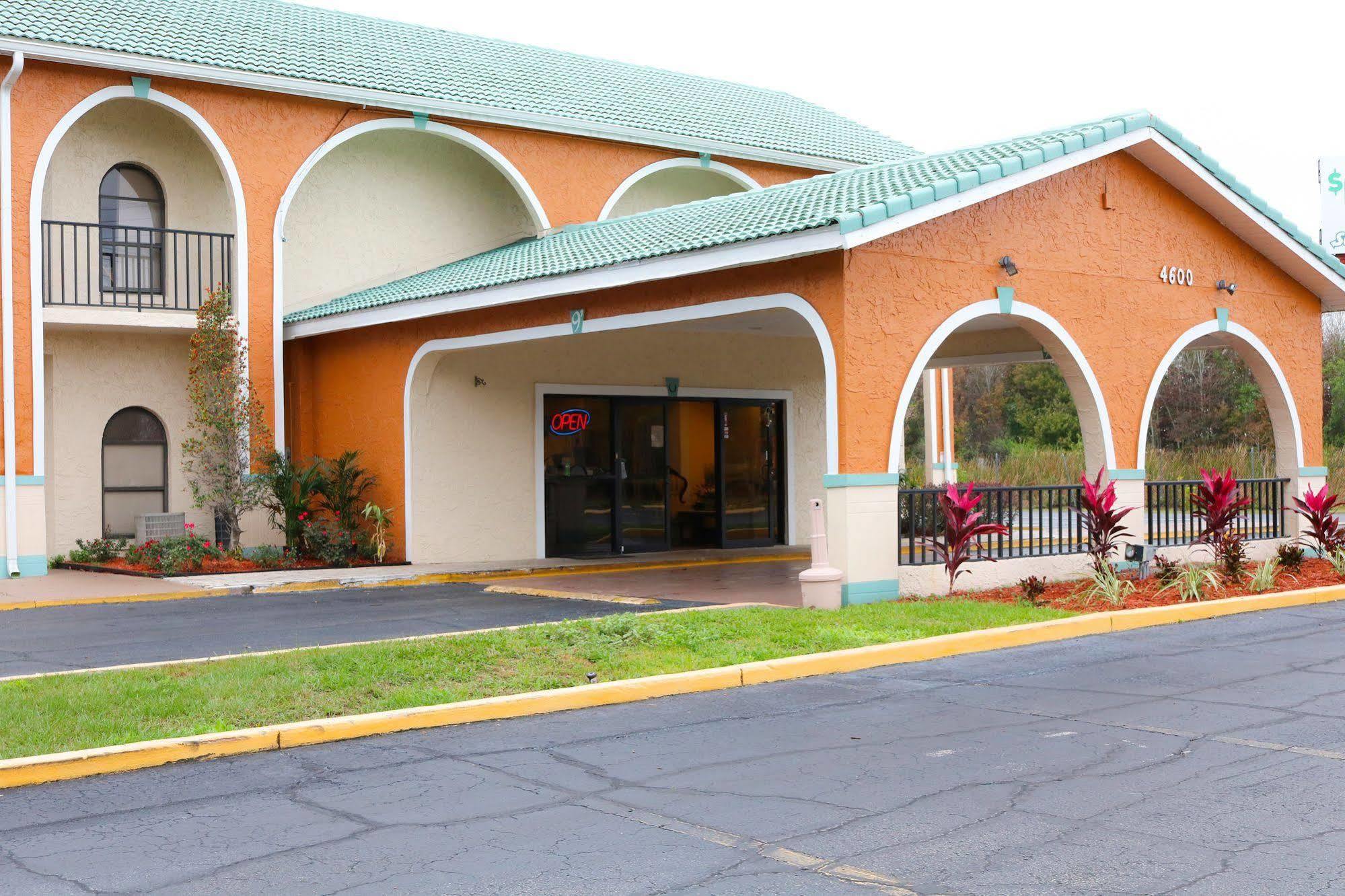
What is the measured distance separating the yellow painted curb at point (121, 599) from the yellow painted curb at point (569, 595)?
3.17 meters

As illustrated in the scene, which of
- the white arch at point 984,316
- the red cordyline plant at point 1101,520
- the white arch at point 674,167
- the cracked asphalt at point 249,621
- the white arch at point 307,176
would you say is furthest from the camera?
the white arch at point 674,167

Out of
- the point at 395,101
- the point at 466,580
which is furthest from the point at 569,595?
the point at 395,101

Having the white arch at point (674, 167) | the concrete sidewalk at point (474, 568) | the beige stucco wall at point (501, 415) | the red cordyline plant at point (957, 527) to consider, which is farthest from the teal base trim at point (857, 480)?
the white arch at point (674, 167)

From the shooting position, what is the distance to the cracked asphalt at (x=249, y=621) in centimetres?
1112

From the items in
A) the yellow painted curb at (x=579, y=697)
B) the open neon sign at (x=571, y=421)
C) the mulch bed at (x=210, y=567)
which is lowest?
the yellow painted curb at (x=579, y=697)

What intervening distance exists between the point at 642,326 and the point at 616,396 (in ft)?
17.1

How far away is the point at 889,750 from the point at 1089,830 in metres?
1.77

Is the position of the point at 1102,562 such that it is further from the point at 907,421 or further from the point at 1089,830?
the point at 907,421

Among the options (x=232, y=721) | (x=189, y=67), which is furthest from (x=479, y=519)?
(x=232, y=721)

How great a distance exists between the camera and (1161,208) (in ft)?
52.7

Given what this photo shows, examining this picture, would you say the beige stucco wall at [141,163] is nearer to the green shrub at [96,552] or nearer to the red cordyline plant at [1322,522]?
the green shrub at [96,552]

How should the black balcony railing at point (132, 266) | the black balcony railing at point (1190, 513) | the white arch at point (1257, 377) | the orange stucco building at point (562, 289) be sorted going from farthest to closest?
the black balcony railing at point (132, 266), the black balcony railing at point (1190, 513), the white arch at point (1257, 377), the orange stucco building at point (562, 289)

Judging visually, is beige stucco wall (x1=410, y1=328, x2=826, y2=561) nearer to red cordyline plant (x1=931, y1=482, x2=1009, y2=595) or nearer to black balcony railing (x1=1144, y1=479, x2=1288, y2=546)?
red cordyline plant (x1=931, y1=482, x2=1009, y2=595)

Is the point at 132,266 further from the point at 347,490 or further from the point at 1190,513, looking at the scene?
the point at 1190,513
